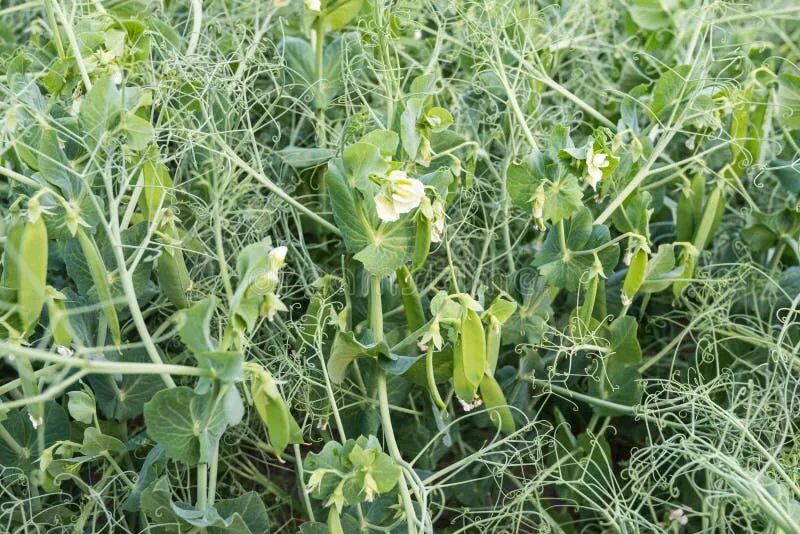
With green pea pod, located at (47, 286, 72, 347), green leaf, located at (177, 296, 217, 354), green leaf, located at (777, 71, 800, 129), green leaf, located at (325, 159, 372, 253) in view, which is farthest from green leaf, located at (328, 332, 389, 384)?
green leaf, located at (777, 71, 800, 129)

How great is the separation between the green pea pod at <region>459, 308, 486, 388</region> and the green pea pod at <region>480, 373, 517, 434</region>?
91 mm

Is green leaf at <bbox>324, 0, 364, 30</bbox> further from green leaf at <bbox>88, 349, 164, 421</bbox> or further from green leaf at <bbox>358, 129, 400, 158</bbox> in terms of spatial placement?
green leaf at <bbox>88, 349, 164, 421</bbox>

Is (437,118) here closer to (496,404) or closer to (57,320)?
(496,404)

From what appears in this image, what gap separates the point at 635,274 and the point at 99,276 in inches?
28.2

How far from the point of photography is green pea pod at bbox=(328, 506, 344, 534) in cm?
100

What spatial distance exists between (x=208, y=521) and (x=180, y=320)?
273mm

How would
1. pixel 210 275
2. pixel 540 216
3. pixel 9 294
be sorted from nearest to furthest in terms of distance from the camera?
pixel 9 294, pixel 540 216, pixel 210 275

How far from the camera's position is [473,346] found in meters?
1.05

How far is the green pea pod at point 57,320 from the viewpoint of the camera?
98cm

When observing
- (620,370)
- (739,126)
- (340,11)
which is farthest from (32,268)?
(739,126)

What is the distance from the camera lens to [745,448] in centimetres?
123

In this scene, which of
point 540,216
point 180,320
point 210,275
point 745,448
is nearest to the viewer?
point 180,320

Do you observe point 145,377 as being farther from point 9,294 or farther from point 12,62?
point 12,62

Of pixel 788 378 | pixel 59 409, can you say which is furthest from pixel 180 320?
pixel 788 378
